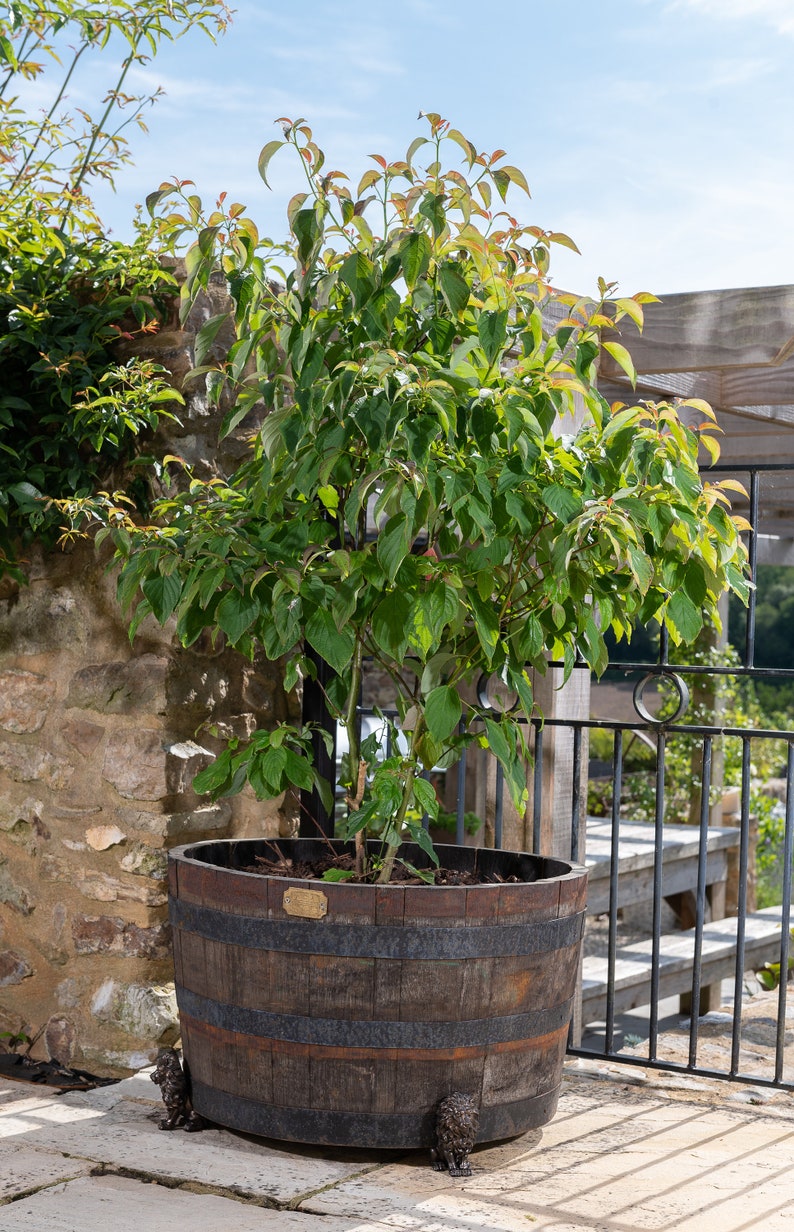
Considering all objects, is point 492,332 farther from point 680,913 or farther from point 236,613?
point 680,913

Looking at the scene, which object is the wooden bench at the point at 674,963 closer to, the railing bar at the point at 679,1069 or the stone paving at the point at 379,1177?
the railing bar at the point at 679,1069

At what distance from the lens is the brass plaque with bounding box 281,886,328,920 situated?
227cm

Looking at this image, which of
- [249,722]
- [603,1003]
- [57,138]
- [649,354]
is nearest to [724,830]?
[603,1003]

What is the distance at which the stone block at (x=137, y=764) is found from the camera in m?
2.96

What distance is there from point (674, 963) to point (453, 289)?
3.35 metres

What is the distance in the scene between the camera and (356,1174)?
2.30 m

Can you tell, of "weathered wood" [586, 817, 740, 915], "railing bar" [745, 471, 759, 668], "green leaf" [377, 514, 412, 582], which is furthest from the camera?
"weathered wood" [586, 817, 740, 915]

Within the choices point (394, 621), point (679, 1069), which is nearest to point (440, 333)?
point (394, 621)

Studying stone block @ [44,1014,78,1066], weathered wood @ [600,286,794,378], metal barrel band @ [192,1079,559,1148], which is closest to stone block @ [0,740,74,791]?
stone block @ [44,1014,78,1066]

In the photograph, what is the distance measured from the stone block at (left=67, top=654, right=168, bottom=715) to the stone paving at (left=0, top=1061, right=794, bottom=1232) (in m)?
0.89

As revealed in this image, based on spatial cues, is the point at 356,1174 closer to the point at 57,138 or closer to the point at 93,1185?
the point at 93,1185

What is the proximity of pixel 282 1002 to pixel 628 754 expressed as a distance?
7052mm

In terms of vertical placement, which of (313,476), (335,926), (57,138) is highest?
(57,138)

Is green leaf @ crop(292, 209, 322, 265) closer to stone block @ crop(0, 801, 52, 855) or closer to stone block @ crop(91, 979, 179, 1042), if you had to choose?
stone block @ crop(0, 801, 52, 855)
